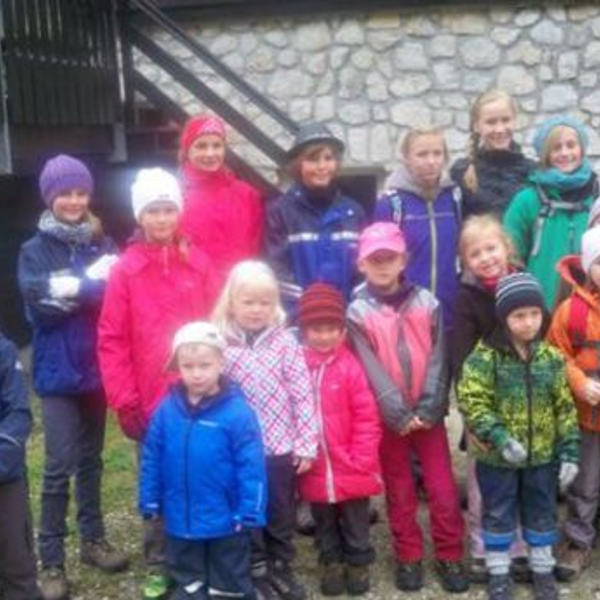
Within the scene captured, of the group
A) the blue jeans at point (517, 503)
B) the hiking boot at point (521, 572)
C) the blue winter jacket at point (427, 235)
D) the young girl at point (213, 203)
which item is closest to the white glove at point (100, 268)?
the young girl at point (213, 203)

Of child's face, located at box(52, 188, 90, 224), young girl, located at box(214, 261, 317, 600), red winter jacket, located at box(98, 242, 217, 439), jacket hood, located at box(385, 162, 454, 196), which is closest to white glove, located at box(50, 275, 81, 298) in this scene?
red winter jacket, located at box(98, 242, 217, 439)

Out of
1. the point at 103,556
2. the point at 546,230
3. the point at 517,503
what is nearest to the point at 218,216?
the point at 546,230

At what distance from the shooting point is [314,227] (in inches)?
186

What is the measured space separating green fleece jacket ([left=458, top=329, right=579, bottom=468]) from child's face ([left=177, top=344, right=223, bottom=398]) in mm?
970

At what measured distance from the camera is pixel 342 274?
15.7ft

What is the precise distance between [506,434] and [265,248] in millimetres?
1465

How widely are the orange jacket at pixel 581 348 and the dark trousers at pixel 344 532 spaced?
96 cm

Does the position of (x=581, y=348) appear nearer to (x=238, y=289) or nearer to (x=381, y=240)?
(x=381, y=240)

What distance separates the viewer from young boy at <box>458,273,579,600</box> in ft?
13.7

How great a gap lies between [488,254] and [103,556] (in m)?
2.12

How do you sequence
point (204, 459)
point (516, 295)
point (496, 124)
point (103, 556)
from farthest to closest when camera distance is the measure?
point (496, 124) < point (103, 556) < point (516, 295) < point (204, 459)

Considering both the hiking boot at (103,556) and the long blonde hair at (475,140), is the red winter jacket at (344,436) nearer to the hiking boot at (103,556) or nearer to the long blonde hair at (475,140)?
the hiking boot at (103,556)

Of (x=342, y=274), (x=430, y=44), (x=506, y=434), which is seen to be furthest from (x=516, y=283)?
(x=430, y=44)

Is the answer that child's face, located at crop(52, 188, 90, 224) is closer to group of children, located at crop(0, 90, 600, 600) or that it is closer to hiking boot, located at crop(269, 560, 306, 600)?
group of children, located at crop(0, 90, 600, 600)
